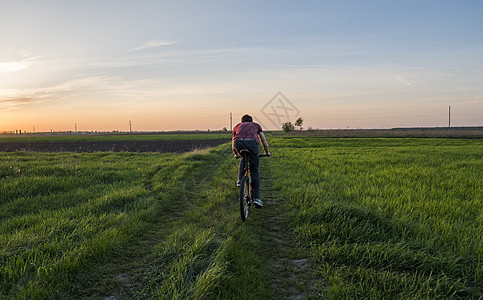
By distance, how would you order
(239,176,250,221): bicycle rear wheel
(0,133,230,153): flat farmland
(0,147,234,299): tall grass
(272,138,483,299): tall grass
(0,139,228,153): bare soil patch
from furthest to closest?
(0,133,230,153): flat farmland < (0,139,228,153): bare soil patch < (239,176,250,221): bicycle rear wheel < (0,147,234,299): tall grass < (272,138,483,299): tall grass

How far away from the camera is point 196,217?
5973 mm

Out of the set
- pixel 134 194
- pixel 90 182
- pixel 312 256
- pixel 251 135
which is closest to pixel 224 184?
pixel 134 194

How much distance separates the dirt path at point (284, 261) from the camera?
3232 millimetres

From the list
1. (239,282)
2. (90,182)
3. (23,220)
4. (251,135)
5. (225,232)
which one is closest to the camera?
(239,282)

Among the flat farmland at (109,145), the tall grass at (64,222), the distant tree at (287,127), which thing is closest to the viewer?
the tall grass at (64,222)

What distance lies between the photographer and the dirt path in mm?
3232

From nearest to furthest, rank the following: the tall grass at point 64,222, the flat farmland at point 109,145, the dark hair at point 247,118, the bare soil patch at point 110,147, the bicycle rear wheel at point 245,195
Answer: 1. the tall grass at point 64,222
2. the bicycle rear wheel at point 245,195
3. the dark hair at point 247,118
4. the bare soil patch at point 110,147
5. the flat farmland at point 109,145

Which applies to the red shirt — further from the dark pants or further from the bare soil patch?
the bare soil patch

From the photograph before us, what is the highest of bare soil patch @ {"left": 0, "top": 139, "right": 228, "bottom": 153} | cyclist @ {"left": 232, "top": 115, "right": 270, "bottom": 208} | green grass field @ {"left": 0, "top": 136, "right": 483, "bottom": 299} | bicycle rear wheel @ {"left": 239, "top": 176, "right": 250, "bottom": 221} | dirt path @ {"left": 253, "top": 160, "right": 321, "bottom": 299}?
cyclist @ {"left": 232, "top": 115, "right": 270, "bottom": 208}

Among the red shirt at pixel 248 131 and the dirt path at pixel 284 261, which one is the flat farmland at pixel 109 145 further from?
the dirt path at pixel 284 261

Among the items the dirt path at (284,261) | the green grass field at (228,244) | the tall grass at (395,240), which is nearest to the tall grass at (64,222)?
the green grass field at (228,244)

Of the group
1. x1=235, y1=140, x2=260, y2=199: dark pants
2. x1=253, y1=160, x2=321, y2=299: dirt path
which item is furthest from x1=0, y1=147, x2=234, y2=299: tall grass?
x1=253, y1=160, x2=321, y2=299: dirt path

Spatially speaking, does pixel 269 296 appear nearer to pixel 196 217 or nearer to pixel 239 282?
pixel 239 282

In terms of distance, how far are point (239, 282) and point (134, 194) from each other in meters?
5.34
